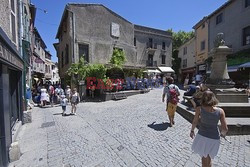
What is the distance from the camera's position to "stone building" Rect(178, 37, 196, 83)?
27.0m

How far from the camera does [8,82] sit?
4.50 m

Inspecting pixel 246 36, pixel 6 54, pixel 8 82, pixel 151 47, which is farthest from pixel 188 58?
pixel 6 54

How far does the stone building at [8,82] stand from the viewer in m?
3.33

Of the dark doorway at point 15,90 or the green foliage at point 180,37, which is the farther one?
Result: the green foliage at point 180,37

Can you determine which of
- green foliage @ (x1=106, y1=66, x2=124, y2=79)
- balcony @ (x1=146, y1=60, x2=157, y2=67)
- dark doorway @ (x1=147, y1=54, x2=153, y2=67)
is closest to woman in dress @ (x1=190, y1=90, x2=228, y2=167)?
green foliage @ (x1=106, y1=66, x2=124, y2=79)

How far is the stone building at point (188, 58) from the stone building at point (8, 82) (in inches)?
1014

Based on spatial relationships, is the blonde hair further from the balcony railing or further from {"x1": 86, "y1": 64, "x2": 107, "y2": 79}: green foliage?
the balcony railing

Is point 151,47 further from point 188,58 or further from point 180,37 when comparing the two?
point 180,37

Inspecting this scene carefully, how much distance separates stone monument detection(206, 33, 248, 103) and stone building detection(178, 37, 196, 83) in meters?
20.4

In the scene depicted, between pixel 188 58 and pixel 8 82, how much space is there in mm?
29602

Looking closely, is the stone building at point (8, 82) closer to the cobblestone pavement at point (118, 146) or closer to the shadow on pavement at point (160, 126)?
the cobblestone pavement at point (118, 146)

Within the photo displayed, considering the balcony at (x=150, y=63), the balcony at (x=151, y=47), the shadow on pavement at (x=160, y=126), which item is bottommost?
the shadow on pavement at (x=160, y=126)

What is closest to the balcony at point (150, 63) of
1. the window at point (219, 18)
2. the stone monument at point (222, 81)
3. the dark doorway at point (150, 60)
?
the dark doorway at point (150, 60)

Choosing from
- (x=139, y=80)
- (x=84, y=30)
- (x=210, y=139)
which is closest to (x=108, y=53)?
(x=84, y=30)
